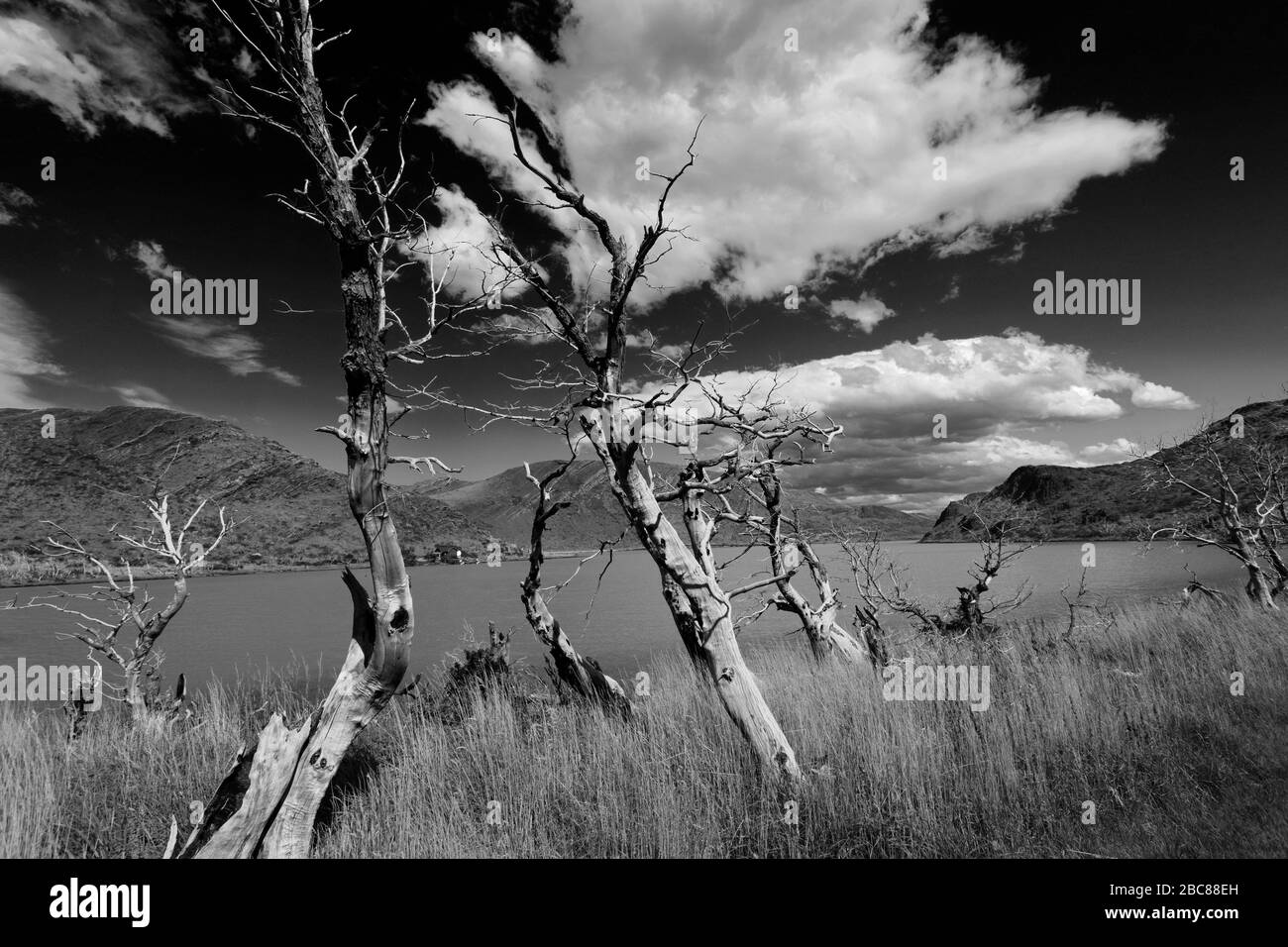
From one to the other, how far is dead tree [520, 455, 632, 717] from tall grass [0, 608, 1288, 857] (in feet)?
2.30

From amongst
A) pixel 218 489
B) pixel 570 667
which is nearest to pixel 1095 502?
pixel 570 667

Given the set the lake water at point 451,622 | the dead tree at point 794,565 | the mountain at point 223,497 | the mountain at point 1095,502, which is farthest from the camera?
the mountain at point 1095,502

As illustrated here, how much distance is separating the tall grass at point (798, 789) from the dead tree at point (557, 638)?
2.30 feet

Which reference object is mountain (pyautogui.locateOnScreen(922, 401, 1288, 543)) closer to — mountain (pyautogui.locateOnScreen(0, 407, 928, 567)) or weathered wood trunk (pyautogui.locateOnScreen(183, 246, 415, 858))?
mountain (pyautogui.locateOnScreen(0, 407, 928, 567))

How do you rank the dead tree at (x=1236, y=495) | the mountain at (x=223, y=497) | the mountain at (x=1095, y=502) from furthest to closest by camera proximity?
1. the mountain at (x=1095, y=502)
2. the mountain at (x=223, y=497)
3. the dead tree at (x=1236, y=495)

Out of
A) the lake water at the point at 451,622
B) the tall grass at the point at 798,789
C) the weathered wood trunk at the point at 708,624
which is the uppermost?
the weathered wood trunk at the point at 708,624

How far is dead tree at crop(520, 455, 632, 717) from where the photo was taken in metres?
7.35

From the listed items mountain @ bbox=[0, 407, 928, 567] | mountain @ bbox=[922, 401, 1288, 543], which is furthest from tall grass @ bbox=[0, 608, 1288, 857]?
mountain @ bbox=[922, 401, 1288, 543]

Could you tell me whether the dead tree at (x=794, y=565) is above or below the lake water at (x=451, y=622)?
above

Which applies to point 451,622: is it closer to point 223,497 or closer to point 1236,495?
point 1236,495

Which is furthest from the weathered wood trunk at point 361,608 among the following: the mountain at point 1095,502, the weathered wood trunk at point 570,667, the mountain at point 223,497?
the mountain at point 1095,502

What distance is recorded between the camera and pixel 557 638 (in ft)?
24.9

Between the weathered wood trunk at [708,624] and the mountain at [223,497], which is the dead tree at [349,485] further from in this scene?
the mountain at [223,497]

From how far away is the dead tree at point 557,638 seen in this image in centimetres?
735
